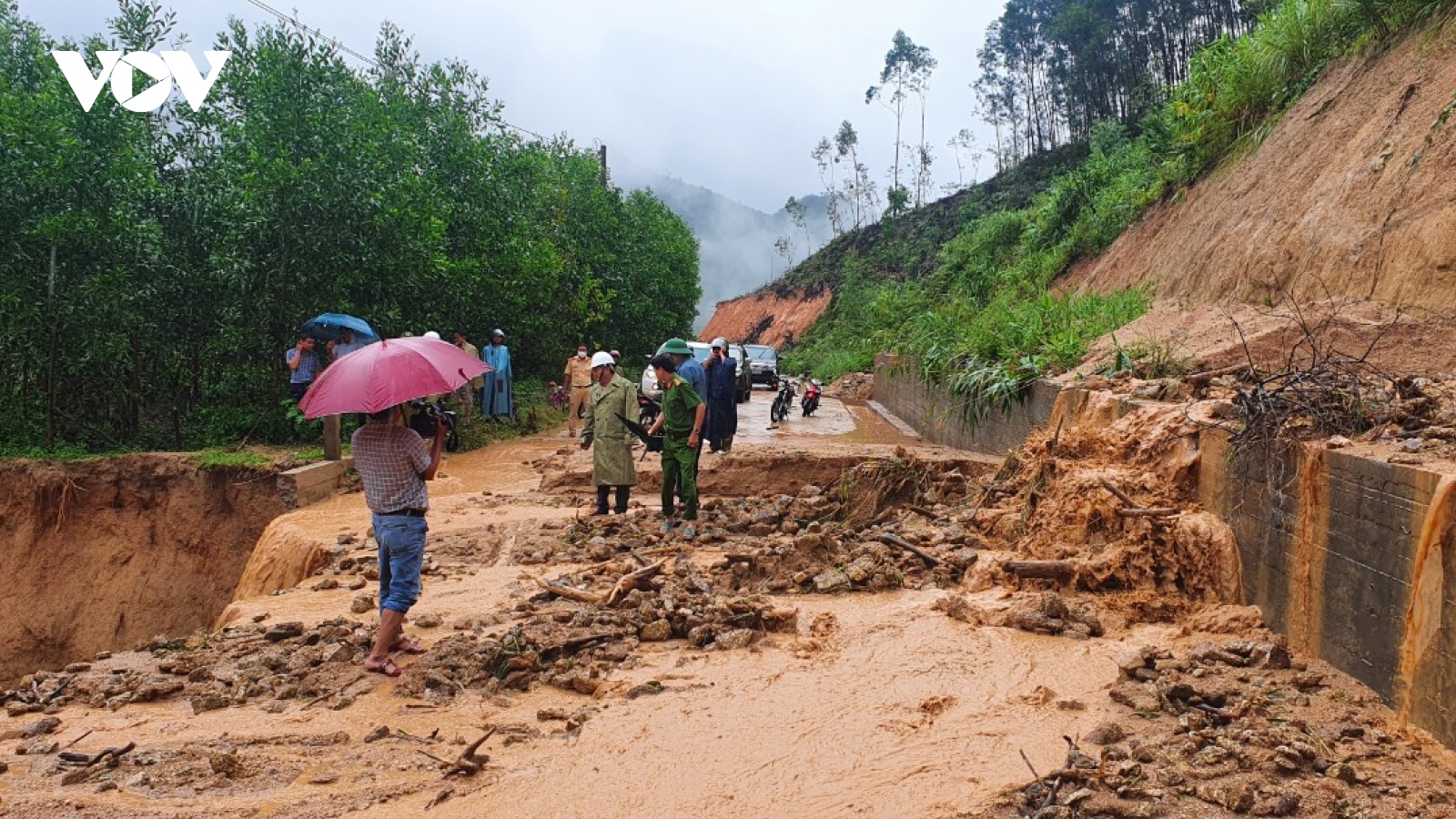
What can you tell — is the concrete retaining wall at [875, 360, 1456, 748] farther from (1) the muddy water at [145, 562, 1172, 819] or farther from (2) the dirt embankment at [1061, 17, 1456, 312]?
(2) the dirt embankment at [1061, 17, 1456, 312]

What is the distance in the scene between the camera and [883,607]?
651cm

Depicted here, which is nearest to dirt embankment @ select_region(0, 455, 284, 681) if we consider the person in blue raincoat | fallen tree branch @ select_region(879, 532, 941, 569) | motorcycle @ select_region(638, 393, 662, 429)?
motorcycle @ select_region(638, 393, 662, 429)

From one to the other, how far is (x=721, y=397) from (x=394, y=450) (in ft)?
22.1

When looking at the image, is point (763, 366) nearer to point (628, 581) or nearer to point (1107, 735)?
point (628, 581)

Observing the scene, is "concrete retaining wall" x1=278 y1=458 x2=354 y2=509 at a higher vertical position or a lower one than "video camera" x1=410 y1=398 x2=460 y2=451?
lower

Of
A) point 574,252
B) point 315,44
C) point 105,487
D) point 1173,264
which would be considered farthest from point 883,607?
point 574,252

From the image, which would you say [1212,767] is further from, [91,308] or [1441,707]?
[91,308]

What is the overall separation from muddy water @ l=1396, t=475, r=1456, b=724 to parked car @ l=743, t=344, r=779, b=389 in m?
26.8

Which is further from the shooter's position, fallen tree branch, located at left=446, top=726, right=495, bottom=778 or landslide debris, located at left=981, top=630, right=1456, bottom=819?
fallen tree branch, located at left=446, top=726, right=495, bottom=778

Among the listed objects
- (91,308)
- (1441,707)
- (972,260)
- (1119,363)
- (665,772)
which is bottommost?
(665,772)

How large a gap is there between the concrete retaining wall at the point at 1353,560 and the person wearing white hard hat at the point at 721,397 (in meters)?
6.15

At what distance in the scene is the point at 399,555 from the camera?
17.1 ft

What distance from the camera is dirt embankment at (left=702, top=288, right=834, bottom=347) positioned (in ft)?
191

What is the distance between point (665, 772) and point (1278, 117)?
1287cm
